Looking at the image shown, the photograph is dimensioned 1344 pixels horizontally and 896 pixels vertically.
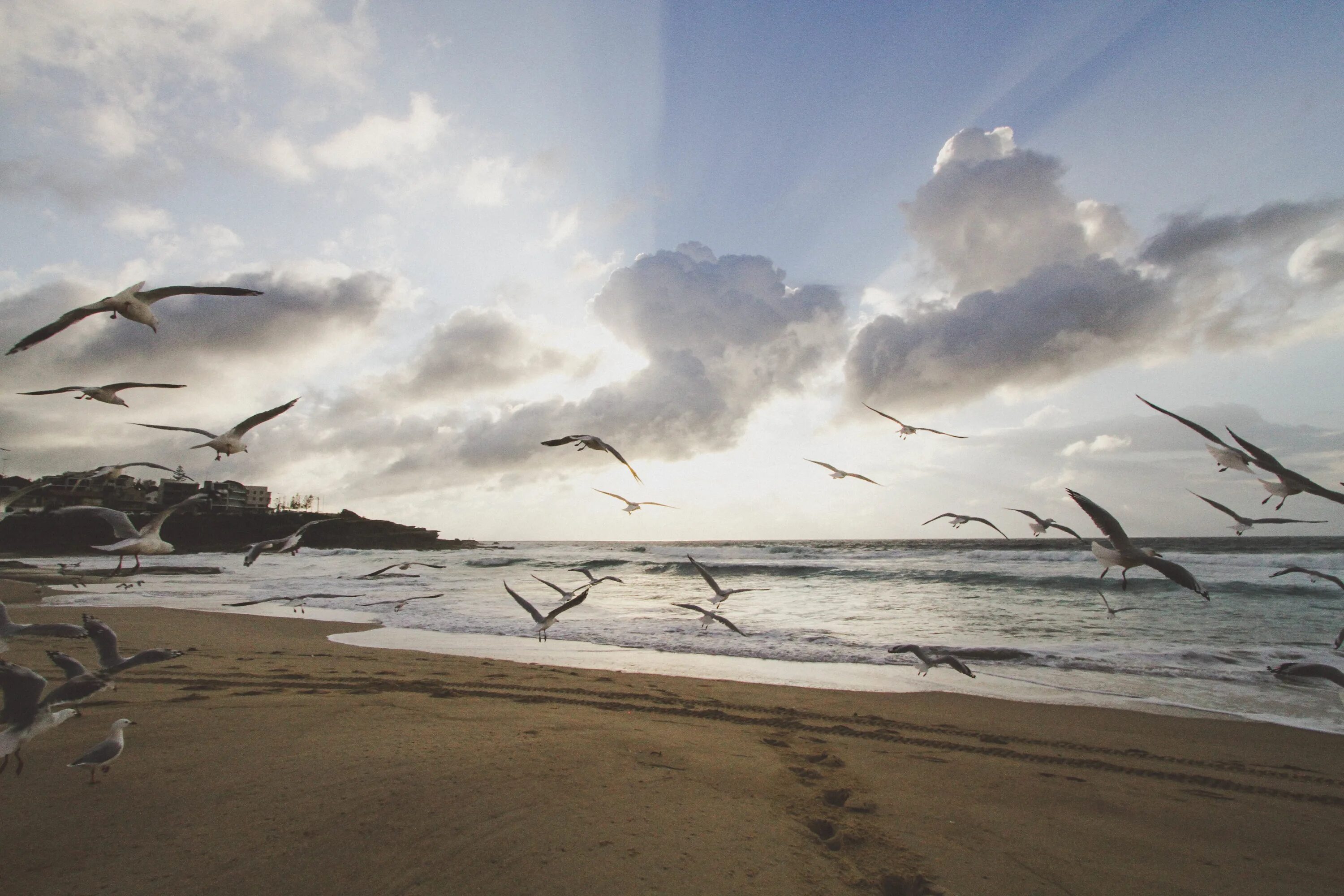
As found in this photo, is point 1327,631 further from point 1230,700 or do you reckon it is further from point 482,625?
point 482,625

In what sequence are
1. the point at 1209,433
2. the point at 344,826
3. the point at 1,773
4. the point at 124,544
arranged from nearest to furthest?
the point at 344,826 < the point at 1,773 < the point at 1209,433 < the point at 124,544

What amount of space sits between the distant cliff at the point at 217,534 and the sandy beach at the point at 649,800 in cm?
5062

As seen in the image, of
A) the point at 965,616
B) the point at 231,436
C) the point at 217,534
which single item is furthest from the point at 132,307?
the point at 217,534

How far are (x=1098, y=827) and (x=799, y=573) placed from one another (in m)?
26.5

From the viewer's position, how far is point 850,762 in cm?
504

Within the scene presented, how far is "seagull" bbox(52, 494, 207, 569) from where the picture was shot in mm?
5461

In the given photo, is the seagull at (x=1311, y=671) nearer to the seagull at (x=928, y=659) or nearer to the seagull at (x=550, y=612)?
the seagull at (x=928, y=659)

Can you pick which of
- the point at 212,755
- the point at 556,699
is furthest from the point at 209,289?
the point at 556,699

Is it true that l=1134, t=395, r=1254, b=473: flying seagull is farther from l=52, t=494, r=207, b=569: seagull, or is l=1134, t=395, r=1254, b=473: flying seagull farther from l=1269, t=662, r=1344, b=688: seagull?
l=52, t=494, r=207, b=569: seagull

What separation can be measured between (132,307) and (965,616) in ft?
55.1

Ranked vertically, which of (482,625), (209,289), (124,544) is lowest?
(482,625)

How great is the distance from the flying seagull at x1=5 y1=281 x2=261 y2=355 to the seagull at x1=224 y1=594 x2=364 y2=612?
1084 centimetres

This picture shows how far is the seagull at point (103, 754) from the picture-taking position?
3.60 m

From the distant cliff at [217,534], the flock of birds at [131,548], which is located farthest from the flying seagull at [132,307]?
the distant cliff at [217,534]
